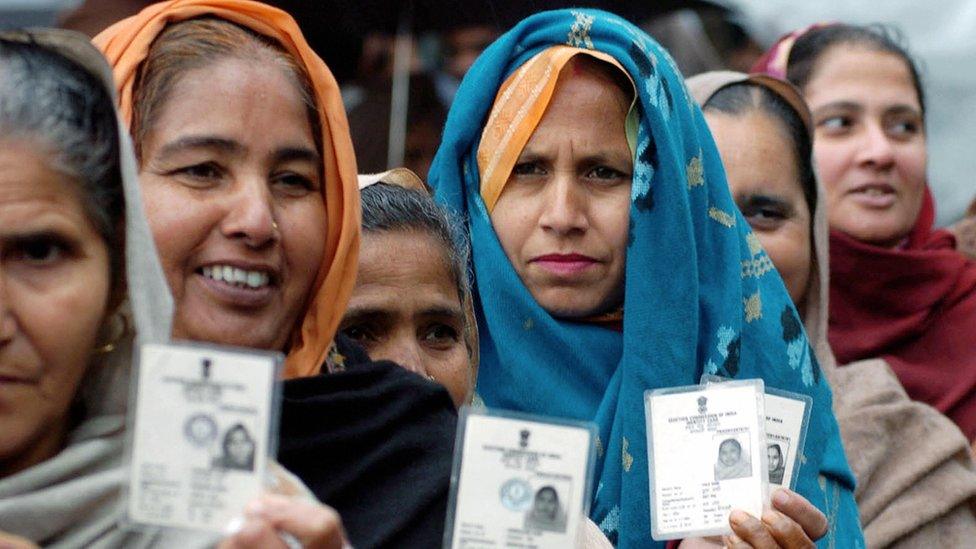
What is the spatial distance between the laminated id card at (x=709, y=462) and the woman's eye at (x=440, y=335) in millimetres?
788

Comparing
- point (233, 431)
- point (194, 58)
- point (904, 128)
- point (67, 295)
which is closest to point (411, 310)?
point (194, 58)

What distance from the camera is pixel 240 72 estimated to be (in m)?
3.02

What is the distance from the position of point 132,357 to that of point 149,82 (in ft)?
2.63

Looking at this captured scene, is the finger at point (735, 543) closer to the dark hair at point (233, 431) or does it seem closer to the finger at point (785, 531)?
the finger at point (785, 531)

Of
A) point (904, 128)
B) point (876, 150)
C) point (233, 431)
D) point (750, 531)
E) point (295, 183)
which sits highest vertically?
point (904, 128)

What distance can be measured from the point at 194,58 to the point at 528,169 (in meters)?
0.93

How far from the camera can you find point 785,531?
2.90 m

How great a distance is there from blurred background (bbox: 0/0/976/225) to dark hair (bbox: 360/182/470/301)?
79 centimetres

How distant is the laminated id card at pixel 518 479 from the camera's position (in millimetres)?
2309

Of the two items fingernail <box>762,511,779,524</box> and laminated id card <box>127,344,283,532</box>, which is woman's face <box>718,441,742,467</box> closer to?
fingernail <box>762,511,779,524</box>

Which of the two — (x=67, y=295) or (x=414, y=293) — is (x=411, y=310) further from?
(x=67, y=295)

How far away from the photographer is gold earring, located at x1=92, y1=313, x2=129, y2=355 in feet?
7.76

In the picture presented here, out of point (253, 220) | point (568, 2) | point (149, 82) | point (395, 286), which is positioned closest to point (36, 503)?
point (253, 220)

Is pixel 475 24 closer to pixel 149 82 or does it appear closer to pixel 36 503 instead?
pixel 149 82
